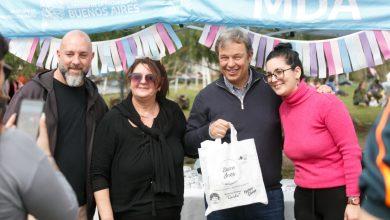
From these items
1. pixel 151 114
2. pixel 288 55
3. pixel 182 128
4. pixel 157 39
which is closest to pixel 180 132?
pixel 182 128

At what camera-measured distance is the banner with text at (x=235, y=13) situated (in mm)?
3578

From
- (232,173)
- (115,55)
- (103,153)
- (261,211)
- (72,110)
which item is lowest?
(261,211)

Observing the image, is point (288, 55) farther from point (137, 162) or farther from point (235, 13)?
point (137, 162)

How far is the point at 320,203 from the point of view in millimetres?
2936

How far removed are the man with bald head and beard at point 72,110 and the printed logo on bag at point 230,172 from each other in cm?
83

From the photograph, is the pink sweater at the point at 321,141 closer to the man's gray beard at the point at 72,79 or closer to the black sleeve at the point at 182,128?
the black sleeve at the point at 182,128

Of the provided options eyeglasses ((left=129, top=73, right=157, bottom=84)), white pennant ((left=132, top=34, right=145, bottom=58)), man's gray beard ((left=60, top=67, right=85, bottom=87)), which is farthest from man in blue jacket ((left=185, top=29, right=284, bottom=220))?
white pennant ((left=132, top=34, right=145, bottom=58))

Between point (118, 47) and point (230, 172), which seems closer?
point (230, 172)

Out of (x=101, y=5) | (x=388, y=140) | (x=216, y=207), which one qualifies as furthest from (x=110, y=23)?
(x=388, y=140)

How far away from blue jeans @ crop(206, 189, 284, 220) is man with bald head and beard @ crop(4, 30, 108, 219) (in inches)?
35.0

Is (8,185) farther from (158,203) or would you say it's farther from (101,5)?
(101,5)

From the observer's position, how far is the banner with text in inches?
141

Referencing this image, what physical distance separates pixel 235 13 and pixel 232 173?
1.34 metres

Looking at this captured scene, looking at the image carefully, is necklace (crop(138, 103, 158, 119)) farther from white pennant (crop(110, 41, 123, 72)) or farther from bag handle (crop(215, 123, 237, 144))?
white pennant (crop(110, 41, 123, 72))
